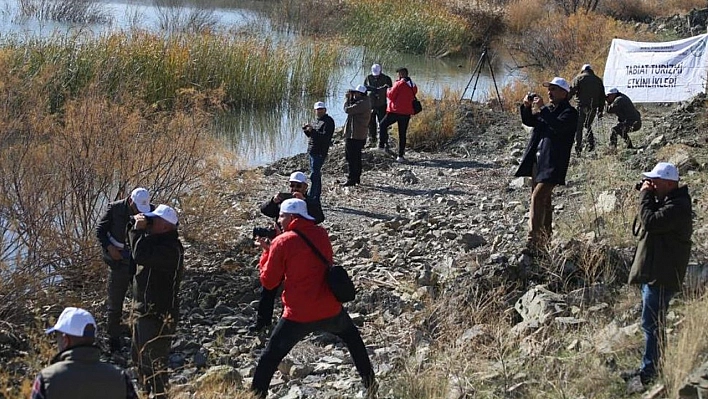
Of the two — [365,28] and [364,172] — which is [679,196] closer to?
[364,172]

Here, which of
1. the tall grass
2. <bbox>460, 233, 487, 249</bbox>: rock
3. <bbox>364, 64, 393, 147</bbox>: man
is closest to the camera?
<bbox>460, 233, 487, 249</bbox>: rock

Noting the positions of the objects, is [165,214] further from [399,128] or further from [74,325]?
[399,128]

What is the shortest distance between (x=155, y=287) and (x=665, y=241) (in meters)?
3.60

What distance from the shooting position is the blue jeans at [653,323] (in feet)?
21.1

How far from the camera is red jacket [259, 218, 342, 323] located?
670 cm

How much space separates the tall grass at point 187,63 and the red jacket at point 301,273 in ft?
36.9

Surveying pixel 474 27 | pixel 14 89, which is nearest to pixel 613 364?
pixel 14 89

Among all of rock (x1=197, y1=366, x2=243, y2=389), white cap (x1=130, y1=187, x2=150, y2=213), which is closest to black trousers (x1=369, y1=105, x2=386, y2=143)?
white cap (x1=130, y1=187, x2=150, y2=213)

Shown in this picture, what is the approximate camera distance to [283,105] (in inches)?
971

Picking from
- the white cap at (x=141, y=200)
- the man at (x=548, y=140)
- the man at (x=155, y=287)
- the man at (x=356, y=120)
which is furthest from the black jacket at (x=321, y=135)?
the man at (x=155, y=287)

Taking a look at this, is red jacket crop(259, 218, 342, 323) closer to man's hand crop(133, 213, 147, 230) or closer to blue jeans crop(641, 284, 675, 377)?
man's hand crop(133, 213, 147, 230)

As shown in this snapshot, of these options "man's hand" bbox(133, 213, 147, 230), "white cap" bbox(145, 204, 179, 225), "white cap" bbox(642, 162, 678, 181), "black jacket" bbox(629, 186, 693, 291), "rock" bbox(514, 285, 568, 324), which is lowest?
"rock" bbox(514, 285, 568, 324)

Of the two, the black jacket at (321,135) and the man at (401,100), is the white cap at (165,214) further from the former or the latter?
the man at (401,100)

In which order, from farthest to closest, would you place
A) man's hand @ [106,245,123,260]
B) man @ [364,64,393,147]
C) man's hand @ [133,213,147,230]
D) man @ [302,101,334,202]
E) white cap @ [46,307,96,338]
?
1. man @ [364,64,393,147]
2. man @ [302,101,334,202]
3. man's hand @ [106,245,123,260]
4. man's hand @ [133,213,147,230]
5. white cap @ [46,307,96,338]
